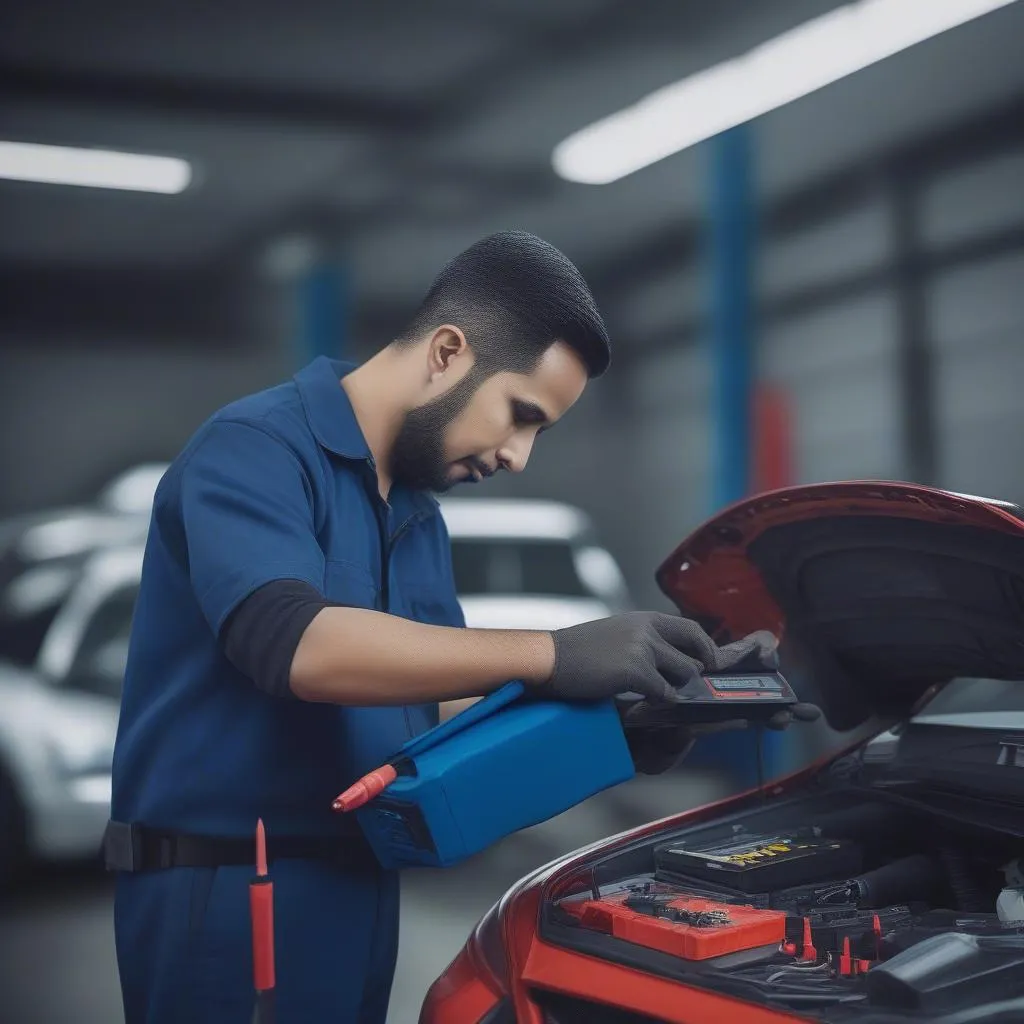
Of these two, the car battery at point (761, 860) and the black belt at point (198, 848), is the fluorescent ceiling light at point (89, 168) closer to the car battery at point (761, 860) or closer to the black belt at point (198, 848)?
the black belt at point (198, 848)

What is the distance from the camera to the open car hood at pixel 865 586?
4.74 feet

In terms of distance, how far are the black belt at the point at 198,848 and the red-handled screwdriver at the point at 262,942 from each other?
0.27 metres

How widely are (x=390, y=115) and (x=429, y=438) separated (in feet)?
10.3

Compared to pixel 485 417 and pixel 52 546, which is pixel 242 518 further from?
pixel 52 546

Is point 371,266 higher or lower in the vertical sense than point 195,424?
higher

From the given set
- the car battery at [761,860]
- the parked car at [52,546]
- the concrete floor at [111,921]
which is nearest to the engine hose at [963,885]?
the car battery at [761,860]

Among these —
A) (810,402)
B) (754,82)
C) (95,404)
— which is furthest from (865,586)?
(754,82)

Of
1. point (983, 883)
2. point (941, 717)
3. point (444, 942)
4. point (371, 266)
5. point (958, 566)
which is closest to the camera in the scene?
point (958, 566)

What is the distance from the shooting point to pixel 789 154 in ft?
15.3

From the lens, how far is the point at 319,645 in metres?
1.19

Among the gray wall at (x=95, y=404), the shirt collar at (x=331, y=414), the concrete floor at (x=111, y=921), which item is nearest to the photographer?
the shirt collar at (x=331, y=414)

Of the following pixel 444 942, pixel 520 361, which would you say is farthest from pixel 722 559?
pixel 444 942

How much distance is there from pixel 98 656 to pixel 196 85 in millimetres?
1976

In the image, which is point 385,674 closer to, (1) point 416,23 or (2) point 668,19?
(1) point 416,23
